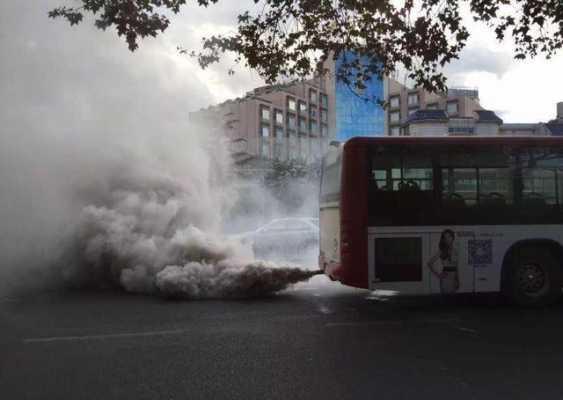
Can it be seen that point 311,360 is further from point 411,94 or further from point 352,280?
point 411,94

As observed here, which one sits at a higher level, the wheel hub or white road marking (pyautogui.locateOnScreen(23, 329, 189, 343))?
the wheel hub

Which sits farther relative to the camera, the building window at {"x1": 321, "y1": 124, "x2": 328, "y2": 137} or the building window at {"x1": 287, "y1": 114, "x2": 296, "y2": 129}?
the building window at {"x1": 287, "y1": 114, "x2": 296, "y2": 129}

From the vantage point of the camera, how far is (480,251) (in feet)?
26.8

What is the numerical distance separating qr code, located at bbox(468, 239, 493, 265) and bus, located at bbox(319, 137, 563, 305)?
0.05 ft

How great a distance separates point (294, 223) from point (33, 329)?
10.4m

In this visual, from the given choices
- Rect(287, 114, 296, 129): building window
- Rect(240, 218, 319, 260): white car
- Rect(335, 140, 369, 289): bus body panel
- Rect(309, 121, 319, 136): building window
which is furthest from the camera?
Rect(309, 121, 319, 136): building window

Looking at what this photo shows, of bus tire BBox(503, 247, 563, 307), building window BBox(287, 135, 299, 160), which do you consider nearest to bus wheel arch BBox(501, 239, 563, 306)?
bus tire BBox(503, 247, 563, 307)

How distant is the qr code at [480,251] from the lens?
8.14 metres

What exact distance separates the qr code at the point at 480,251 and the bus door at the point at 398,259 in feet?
2.27

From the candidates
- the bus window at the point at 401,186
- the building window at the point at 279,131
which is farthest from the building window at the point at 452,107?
the bus window at the point at 401,186

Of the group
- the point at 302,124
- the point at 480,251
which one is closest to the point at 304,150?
the point at 480,251

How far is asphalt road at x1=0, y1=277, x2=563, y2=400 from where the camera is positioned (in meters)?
4.71

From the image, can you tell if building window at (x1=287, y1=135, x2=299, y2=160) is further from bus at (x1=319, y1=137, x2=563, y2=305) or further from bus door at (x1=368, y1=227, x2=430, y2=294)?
bus door at (x1=368, y1=227, x2=430, y2=294)

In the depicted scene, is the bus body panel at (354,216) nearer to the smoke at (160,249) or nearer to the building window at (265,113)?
the smoke at (160,249)
